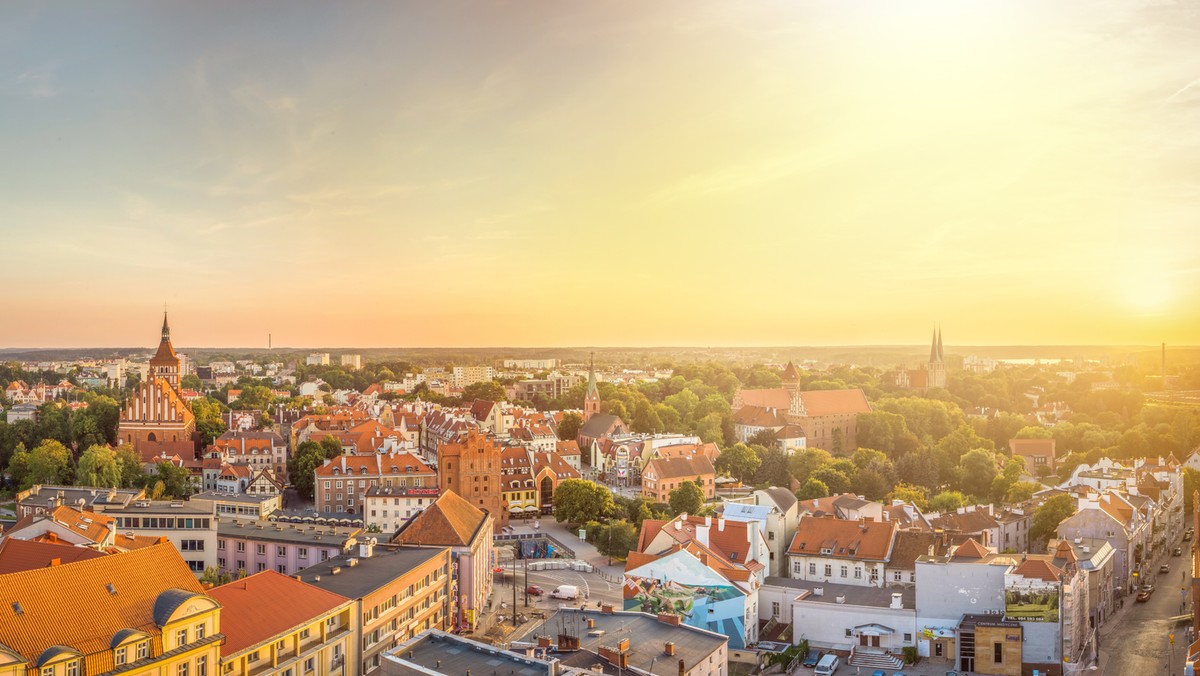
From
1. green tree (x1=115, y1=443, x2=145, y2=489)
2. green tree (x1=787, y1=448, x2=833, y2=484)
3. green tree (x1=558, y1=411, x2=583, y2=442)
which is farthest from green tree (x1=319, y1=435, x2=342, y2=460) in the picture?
green tree (x1=787, y1=448, x2=833, y2=484)

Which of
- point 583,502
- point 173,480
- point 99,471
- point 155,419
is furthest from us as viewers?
point 155,419

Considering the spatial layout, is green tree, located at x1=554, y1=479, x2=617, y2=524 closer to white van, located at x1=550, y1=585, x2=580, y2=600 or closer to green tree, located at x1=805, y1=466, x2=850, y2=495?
white van, located at x1=550, y1=585, x2=580, y2=600

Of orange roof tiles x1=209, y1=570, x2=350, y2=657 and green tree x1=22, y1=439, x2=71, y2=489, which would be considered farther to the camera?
green tree x1=22, y1=439, x2=71, y2=489

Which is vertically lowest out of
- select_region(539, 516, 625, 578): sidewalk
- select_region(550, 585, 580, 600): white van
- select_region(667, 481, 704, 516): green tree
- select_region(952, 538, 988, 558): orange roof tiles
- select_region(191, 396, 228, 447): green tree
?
select_region(539, 516, 625, 578): sidewalk

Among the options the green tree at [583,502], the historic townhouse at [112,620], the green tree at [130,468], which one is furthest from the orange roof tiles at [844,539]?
the green tree at [130,468]

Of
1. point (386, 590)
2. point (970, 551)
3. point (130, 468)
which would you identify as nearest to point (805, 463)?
point (970, 551)

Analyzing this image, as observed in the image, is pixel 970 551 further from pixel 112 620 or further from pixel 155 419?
pixel 155 419

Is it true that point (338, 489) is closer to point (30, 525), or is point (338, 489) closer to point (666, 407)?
point (30, 525)
